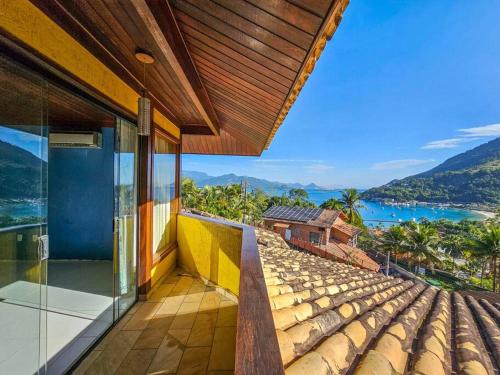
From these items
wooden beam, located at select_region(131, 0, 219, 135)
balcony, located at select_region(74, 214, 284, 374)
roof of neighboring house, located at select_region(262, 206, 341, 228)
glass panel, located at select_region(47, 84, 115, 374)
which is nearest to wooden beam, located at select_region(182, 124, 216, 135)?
glass panel, located at select_region(47, 84, 115, 374)

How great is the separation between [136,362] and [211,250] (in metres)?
1.65

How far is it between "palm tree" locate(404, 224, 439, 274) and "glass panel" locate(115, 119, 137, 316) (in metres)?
29.3

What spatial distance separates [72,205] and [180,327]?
12.0 ft

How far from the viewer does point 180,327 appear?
259 centimetres

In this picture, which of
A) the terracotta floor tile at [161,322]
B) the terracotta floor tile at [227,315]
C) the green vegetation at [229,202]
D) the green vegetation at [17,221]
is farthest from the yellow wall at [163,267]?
the green vegetation at [229,202]

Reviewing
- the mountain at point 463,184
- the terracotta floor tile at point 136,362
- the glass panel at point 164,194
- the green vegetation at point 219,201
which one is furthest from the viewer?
the mountain at point 463,184

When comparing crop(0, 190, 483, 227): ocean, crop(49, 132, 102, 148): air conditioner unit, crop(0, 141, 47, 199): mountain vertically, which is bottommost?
crop(0, 190, 483, 227): ocean

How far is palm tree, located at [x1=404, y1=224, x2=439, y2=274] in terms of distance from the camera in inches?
958

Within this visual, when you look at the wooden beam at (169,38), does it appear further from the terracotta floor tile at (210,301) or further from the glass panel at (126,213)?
the terracotta floor tile at (210,301)

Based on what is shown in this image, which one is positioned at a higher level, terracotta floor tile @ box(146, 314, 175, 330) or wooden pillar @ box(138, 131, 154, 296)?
wooden pillar @ box(138, 131, 154, 296)

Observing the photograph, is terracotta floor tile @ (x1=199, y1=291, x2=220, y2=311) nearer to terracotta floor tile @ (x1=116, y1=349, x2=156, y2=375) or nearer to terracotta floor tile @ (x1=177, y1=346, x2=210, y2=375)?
terracotta floor tile @ (x1=177, y1=346, x2=210, y2=375)

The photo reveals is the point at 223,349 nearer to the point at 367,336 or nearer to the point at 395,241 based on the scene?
the point at 367,336

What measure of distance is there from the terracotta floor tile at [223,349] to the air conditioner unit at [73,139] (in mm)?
3801

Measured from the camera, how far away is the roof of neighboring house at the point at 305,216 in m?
19.2
